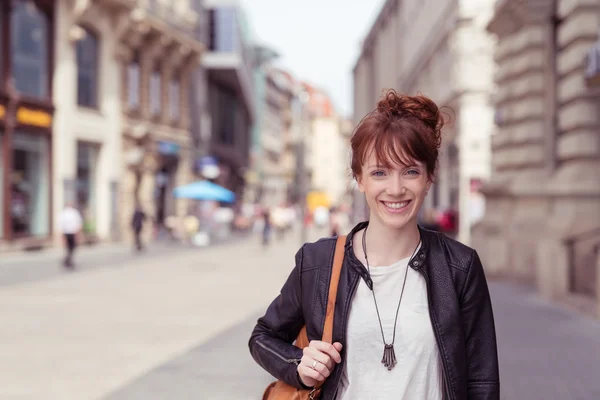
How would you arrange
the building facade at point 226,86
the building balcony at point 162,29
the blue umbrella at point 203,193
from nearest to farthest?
the building balcony at point 162,29, the blue umbrella at point 203,193, the building facade at point 226,86

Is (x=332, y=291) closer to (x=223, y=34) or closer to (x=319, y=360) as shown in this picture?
(x=319, y=360)

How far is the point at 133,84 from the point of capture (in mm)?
32375

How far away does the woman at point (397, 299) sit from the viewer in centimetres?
221

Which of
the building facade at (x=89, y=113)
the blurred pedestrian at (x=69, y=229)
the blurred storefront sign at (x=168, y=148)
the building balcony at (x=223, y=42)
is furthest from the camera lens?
the building balcony at (x=223, y=42)

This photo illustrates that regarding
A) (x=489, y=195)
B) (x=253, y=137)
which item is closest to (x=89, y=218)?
(x=489, y=195)

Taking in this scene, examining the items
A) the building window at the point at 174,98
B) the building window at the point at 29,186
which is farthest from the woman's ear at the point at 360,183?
the building window at the point at 174,98

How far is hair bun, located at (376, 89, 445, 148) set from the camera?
227 cm

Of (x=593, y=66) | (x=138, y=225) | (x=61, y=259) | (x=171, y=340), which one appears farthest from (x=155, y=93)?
(x=171, y=340)

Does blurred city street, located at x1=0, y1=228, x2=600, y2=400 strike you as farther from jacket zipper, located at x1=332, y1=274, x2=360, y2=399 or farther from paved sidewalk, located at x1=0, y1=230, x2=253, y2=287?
jacket zipper, located at x1=332, y1=274, x2=360, y2=399

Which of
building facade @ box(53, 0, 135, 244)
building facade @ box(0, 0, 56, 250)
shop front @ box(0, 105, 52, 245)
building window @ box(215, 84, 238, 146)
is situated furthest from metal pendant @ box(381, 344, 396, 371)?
building window @ box(215, 84, 238, 146)

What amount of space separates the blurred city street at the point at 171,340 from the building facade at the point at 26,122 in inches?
306

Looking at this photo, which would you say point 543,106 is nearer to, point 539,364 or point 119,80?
point 539,364

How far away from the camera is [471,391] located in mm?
2250

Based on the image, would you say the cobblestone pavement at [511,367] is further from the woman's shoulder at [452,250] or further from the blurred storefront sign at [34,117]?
the blurred storefront sign at [34,117]
